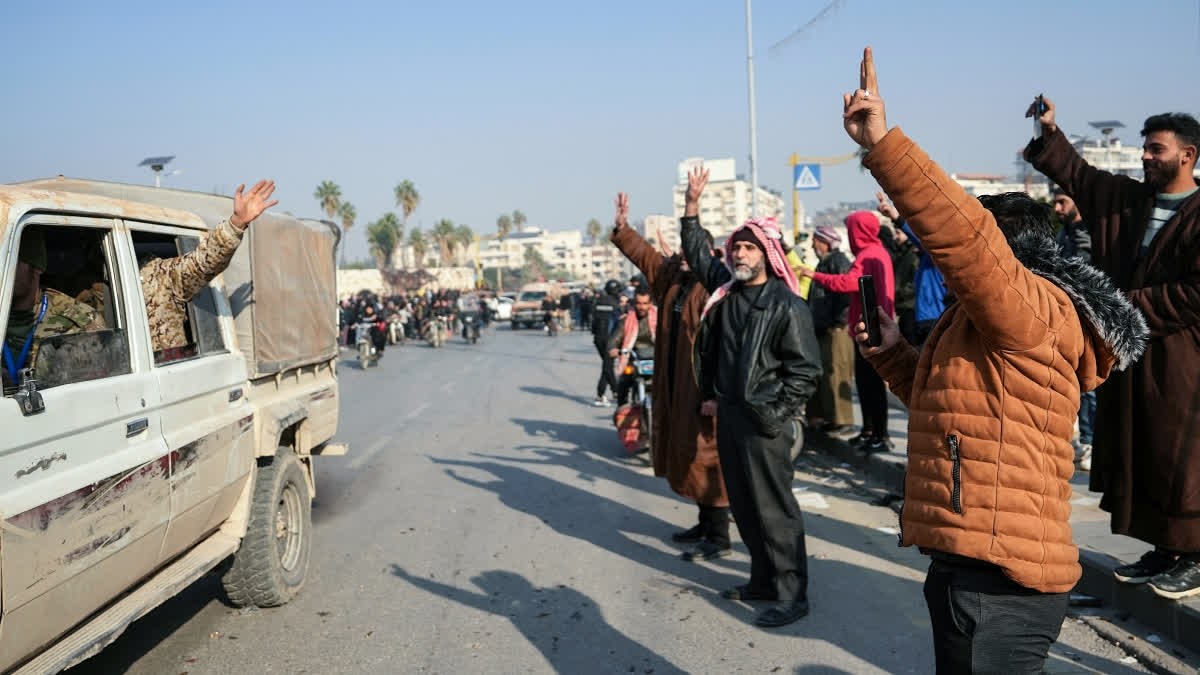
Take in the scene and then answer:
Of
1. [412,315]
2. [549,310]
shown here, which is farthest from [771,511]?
[412,315]

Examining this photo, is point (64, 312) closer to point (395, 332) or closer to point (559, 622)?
point (559, 622)

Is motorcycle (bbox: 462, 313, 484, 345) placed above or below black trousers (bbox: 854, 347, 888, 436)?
below

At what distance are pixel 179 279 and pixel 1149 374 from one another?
439 centimetres

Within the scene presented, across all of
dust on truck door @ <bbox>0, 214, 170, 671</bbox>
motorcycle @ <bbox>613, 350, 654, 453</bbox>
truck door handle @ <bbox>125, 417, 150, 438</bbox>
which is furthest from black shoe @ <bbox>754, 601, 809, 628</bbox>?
motorcycle @ <bbox>613, 350, 654, 453</bbox>

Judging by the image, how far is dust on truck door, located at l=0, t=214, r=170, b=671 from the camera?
310 cm

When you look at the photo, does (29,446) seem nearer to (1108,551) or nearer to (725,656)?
(725,656)

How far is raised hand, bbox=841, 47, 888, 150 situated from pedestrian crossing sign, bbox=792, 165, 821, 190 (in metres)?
18.6

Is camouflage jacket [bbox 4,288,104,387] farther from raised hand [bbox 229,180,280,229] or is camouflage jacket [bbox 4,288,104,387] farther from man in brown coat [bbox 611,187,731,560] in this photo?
man in brown coat [bbox 611,187,731,560]

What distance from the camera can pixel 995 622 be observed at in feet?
8.40

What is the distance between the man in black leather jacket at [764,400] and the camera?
16.8ft

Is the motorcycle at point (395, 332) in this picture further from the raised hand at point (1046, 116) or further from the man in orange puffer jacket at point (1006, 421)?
the man in orange puffer jacket at point (1006, 421)

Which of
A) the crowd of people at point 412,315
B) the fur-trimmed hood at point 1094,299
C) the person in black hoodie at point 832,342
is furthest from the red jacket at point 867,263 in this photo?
the crowd of people at point 412,315

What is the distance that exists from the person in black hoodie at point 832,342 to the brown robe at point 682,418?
3101 mm

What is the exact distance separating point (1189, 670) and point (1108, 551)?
130cm
